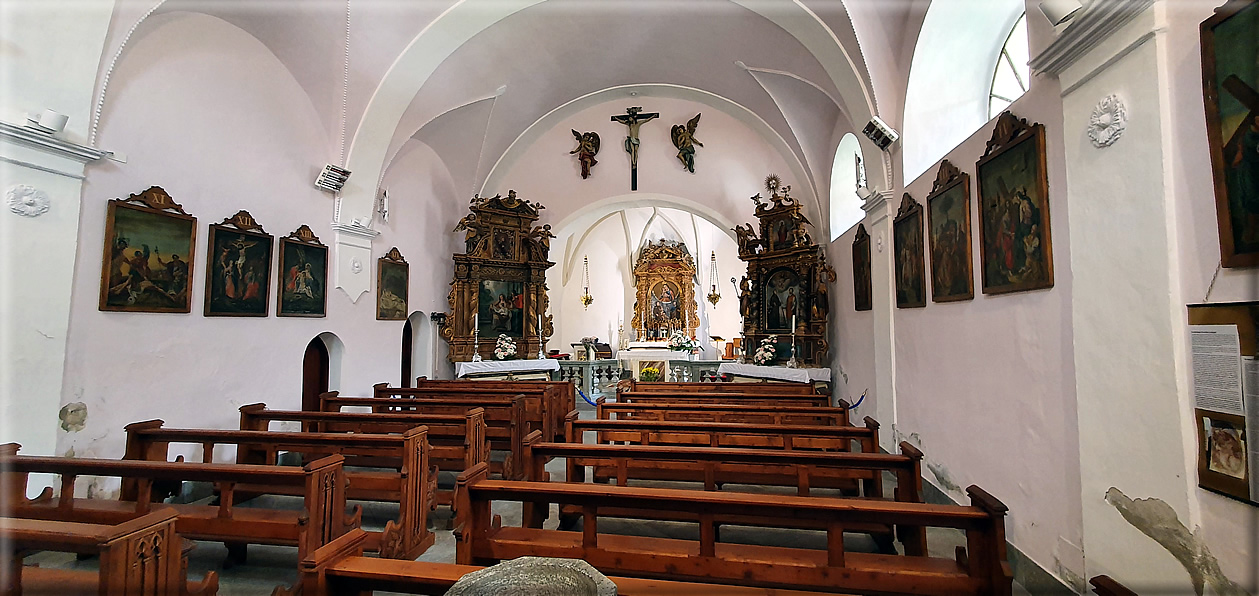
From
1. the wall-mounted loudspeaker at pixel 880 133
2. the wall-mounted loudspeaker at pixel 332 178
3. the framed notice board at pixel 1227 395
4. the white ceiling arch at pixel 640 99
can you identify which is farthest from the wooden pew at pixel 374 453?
the white ceiling arch at pixel 640 99

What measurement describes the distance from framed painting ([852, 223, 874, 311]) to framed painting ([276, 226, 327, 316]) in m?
7.14

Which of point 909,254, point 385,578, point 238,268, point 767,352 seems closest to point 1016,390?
point 909,254

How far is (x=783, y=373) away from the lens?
886 centimetres

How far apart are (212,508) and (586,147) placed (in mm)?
9385

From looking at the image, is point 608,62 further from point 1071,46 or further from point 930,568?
point 930,568

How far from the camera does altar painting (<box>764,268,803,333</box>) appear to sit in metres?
9.23

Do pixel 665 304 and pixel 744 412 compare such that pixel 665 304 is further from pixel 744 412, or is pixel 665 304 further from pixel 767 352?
pixel 744 412

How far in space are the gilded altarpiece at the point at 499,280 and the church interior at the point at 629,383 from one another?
2.9 inches

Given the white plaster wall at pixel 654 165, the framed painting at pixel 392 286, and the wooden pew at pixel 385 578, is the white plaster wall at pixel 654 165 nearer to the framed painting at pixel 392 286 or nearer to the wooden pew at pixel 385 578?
the framed painting at pixel 392 286

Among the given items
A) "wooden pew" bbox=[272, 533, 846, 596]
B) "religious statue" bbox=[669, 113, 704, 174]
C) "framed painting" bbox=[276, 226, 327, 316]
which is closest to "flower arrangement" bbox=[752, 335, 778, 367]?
"religious statue" bbox=[669, 113, 704, 174]

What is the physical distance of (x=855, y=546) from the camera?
3658 mm

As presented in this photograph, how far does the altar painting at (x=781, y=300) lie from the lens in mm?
9227

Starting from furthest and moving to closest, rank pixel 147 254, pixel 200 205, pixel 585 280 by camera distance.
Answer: pixel 585 280, pixel 200 205, pixel 147 254

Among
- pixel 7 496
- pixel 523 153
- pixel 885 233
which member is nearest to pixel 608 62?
pixel 523 153
